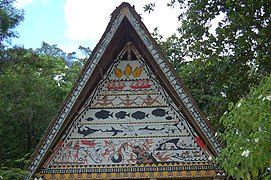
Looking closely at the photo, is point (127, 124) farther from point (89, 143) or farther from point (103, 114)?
point (89, 143)

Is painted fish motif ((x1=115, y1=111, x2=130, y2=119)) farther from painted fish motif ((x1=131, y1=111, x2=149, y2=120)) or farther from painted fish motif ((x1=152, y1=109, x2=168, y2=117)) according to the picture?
painted fish motif ((x1=152, y1=109, x2=168, y2=117))

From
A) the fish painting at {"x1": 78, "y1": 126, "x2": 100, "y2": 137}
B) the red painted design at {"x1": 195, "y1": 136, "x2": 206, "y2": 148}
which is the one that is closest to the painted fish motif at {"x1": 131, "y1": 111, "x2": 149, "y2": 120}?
the fish painting at {"x1": 78, "y1": 126, "x2": 100, "y2": 137}

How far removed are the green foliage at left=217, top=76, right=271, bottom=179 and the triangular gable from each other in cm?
145

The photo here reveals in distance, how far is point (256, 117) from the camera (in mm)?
4266

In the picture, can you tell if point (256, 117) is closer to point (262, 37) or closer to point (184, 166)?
point (184, 166)

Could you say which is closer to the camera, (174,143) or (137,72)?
(174,143)

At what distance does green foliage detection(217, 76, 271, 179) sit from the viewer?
13.3 ft

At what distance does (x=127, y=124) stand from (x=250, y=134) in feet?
8.84

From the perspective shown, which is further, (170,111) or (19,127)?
(19,127)

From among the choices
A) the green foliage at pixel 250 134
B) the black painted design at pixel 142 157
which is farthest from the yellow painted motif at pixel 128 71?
the green foliage at pixel 250 134

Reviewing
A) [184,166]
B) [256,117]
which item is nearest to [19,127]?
[184,166]

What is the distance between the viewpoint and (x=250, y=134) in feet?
14.0

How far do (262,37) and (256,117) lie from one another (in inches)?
157

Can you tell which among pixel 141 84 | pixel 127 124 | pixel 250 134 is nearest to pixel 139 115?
pixel 127 124
